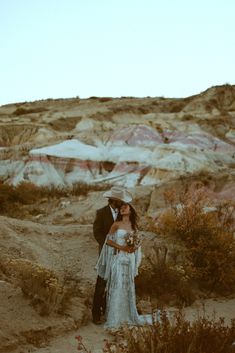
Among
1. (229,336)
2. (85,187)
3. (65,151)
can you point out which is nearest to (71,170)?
(65,151)

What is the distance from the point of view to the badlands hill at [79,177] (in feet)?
21.9

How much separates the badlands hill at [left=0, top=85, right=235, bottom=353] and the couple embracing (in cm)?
28

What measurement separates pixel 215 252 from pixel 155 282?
1.23 meters

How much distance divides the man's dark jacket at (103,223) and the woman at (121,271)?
0.58 ft

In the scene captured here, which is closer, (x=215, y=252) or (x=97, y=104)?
(x=215, y=252)

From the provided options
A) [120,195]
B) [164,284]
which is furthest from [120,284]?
[164,284]

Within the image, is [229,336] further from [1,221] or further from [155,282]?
[1,221]

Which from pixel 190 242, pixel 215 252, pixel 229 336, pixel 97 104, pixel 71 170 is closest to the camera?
pixel 229 336

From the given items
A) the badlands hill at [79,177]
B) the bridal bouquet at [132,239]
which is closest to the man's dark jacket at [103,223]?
the bridal bouquet at [132,239]

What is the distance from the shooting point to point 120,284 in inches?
267

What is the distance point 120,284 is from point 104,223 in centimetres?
74

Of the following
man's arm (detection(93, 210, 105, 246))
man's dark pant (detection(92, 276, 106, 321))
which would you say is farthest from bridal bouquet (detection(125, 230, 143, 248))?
man's dark pant (detection(92, 276, 106, 321))

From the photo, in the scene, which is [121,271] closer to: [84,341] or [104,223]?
[104,223]

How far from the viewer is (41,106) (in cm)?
4519
